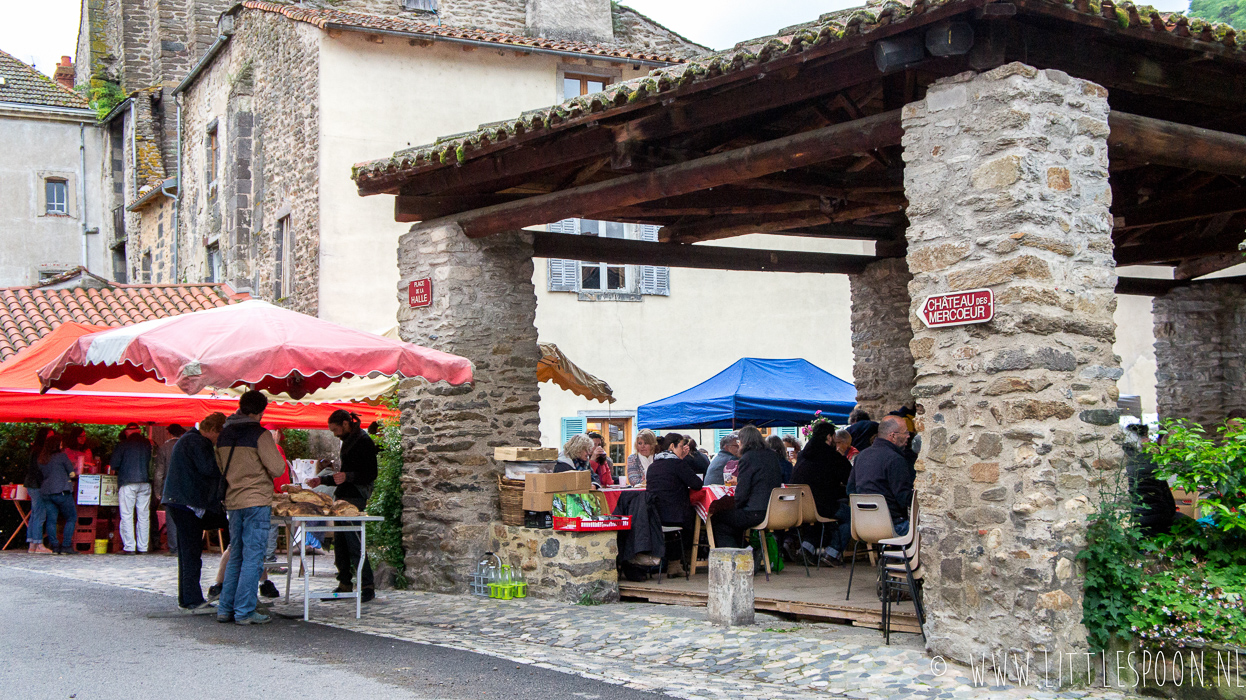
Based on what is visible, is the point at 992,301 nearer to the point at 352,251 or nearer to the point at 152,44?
the point at 352,251

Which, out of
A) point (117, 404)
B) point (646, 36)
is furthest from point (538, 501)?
point (646, 36)

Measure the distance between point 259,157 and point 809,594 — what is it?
14621mm

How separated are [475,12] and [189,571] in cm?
1435

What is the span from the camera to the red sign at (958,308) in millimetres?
6191

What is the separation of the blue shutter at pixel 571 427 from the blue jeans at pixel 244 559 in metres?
10.7

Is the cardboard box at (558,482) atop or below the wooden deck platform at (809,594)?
atop

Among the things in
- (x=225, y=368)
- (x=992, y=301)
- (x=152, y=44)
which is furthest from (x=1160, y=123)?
(x=152, y=44)

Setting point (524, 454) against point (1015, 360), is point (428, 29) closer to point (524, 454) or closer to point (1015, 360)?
point (524, 454)

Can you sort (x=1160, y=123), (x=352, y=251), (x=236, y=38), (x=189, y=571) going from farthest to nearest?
(x=236, y=38), (x=352, y=251), (x=189, y=571), (x=1160, y=123)

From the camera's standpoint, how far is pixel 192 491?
8289mm

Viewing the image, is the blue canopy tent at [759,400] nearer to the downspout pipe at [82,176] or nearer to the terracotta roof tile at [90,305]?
the terracotta roof tile at [90,305]

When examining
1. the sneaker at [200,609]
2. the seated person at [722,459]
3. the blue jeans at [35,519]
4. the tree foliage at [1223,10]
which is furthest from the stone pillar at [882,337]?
the tree foliage at [1223,10]

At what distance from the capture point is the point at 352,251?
1738 cm

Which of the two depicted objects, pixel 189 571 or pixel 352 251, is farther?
pixel 352 251
